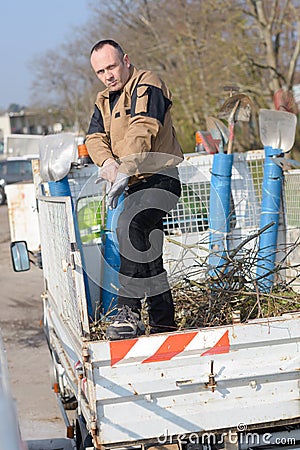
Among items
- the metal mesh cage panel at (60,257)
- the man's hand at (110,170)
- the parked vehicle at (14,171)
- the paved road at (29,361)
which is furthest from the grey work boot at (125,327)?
the parked vehicle at (14,171)

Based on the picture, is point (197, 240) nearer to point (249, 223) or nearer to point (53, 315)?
point (249, 223)

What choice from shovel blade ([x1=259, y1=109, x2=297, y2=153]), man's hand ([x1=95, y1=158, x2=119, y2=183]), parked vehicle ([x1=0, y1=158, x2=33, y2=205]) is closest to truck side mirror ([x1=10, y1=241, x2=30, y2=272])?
man's hand ([x1=95, y1=158, x2=119, y2=183])

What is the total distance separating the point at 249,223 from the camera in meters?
6.04

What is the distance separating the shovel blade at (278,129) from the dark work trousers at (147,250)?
1944mm

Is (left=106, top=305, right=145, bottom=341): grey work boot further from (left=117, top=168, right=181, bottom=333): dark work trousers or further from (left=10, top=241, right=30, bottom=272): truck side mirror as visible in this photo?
(left=10, top=241, right=30, bottom=272): truck side mirror

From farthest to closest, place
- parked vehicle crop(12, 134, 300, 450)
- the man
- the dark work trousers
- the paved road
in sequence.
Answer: the paved road, the dark work trousers, the man, parked vehicle crop(12, 134, 300, 450)

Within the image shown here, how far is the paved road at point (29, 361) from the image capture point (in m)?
6.03

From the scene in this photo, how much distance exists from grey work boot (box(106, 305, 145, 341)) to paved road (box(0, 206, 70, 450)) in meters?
1.29

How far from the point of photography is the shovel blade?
19.4 feet

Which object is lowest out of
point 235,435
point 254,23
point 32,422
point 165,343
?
point 32,422

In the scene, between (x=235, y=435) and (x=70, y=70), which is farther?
(x=70, y=70)

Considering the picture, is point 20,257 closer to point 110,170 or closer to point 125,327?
point 110,170

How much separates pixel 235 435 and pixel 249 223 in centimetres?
258

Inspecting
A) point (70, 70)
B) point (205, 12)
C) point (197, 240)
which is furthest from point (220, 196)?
point (70, 70)
